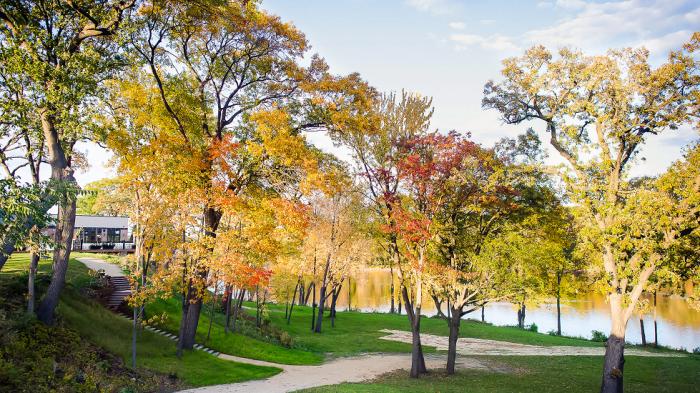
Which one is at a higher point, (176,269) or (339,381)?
(176,269)

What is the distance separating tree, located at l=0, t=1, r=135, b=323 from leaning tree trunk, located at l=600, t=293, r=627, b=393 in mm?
18492

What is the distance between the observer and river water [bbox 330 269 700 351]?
4153 centimetres

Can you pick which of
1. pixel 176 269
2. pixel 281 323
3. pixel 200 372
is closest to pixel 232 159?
pixel 176 269

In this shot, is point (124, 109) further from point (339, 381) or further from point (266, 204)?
point (339, 381)

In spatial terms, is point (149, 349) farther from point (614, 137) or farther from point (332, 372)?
point (614, 137)

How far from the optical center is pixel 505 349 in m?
29.3

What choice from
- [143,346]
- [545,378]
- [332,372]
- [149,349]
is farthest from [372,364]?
[143,346]

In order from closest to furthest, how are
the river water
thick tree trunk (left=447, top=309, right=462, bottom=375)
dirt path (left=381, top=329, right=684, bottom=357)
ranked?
thick tree trunk (left=447, top=309, right=462, bottom=375)
dirt path (left=381, top=329, right=684, bottom=357)
the river water

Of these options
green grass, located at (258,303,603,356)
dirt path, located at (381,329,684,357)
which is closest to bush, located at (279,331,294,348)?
green grass, located at (258,303,603,356)

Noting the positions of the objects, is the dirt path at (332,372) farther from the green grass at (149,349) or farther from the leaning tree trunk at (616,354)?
the leaning tree trunk at (616,354)

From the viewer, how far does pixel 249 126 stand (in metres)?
21.5

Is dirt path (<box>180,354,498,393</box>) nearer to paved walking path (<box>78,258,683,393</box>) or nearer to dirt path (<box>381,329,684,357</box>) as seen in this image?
paved walking path (<box>78,258,683,393</box>)

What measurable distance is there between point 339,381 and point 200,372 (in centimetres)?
637

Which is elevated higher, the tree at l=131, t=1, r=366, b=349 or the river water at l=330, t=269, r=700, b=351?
the tree at l=131, t=1, r=366, b=349
